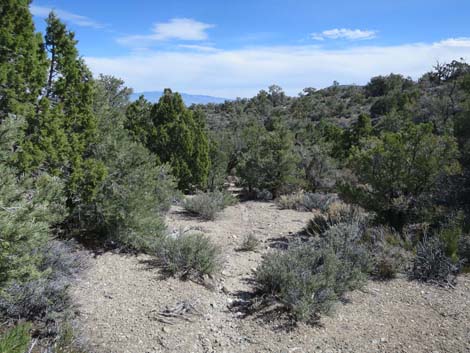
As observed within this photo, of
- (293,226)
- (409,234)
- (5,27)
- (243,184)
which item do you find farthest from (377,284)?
(243,184)

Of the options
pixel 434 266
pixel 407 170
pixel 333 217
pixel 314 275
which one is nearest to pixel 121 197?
pixel 314 275

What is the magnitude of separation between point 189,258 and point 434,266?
3.93 m

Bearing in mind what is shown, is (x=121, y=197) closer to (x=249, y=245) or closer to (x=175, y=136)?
(x=249, y=245)

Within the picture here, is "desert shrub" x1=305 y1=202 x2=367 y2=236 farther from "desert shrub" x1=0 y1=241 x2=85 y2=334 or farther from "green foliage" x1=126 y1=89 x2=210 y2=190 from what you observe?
"green foliage" x1=126 y1=89 x2=210 y2=190

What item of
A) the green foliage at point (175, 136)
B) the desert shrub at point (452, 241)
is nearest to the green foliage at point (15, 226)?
the desert shrub at point (452, 241)

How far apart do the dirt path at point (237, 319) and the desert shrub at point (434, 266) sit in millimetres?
202

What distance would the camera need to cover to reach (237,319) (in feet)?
16.1

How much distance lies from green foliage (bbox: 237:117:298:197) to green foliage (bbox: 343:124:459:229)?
5.71 m

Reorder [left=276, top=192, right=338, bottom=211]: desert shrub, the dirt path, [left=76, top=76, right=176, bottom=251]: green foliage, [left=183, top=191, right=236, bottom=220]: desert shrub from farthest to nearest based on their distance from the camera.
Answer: [left=276, top=192, right=338, bottom=211]: desert shrub → [left=183, top=191, right=236, bottom=220]: desert shrub → [left=76, top=76, right=176, bottom=251]: green foliage → the dirt path

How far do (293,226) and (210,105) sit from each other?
1793 inches

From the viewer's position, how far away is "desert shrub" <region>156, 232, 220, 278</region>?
592cm

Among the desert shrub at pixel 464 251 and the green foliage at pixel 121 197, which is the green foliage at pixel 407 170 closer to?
the desert shrub at pixel 464 251

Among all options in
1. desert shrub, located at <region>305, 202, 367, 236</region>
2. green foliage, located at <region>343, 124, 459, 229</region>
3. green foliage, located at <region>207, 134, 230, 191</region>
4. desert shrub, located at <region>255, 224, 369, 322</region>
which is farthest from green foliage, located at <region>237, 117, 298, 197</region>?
desert shrub, located at <region>255, 224, 369, 322</region>

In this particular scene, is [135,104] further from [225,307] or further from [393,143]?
[225,307]
